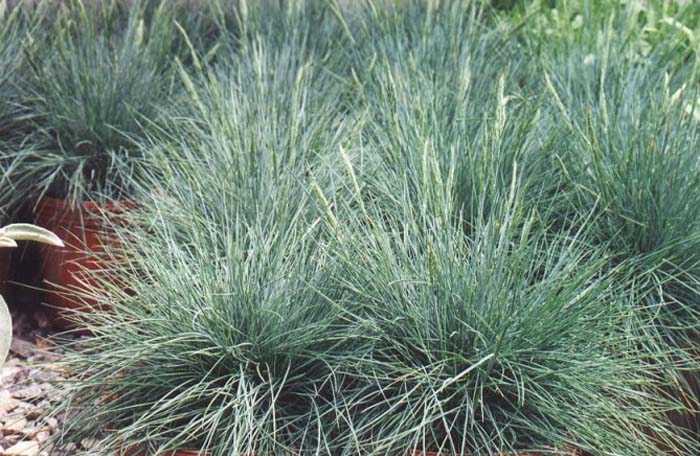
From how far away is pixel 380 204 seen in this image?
2779 mm

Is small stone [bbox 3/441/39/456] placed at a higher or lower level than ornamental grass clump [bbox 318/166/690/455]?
lower

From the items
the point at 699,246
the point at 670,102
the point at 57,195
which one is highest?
the point at 670,102

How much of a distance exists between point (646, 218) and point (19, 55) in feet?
7.92

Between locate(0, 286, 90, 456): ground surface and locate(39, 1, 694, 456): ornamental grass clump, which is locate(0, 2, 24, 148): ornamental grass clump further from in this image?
locate(39, 1, 694, 456): ornamental grass clump

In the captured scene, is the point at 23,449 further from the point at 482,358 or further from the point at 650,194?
the point at 650,194

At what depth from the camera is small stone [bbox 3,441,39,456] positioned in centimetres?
262

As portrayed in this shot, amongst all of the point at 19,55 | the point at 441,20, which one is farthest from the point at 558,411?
the point at 19,55

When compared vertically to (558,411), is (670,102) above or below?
above

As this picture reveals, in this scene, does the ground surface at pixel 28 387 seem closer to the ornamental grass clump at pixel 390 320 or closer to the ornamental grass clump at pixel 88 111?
the ornamental grass clump at pixel 390 320

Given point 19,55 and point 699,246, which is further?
point 19,55

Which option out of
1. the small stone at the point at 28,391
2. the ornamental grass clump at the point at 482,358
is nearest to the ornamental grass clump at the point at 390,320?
the ornamental grass clump at the point at 482,358

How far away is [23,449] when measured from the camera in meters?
2.65

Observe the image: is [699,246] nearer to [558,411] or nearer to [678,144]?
[678,144]

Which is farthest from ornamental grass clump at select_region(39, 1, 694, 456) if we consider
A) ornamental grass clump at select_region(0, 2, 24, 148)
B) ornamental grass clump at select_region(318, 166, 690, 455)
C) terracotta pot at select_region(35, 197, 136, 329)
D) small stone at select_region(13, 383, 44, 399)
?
ornamental grass clump at select_region(0, 2, 24, 148)
